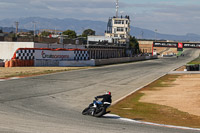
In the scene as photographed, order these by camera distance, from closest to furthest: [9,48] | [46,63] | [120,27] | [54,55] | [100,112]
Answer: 1. [100,112]
2. [46,63]
3. [54,55]
4. [9,48]
5. [120,27]

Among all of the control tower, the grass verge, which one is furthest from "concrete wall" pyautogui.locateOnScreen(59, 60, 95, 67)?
the control tower

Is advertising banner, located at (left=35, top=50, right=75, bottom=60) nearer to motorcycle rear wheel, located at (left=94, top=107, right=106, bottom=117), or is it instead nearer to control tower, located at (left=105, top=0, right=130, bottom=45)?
motorcycle rear wheel, located at (left=94, top=107, right=106, bottom=117)

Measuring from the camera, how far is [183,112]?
1454 centimetres

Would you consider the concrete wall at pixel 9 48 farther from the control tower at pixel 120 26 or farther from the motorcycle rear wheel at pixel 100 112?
the control tower at pixel 120 26

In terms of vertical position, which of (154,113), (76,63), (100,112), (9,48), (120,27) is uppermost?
(120,27)

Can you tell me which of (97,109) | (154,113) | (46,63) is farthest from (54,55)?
(97,109)

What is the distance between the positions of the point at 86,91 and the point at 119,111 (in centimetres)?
756

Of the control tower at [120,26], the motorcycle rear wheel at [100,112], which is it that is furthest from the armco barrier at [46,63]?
the control tower at [120,26]

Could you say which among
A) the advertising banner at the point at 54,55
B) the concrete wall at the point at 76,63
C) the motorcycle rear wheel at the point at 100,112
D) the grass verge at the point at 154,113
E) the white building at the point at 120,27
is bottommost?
the grass verge at the point at 154,113

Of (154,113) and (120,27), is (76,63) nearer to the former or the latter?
(154,113)

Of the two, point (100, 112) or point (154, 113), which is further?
point (154, 113)

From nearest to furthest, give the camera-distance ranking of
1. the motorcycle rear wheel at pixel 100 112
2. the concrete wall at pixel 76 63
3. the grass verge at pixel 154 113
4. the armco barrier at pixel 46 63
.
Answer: the motorcycle rear wheel at pixel 100 112 → the grass verge at pixel 154 113 → the armco barrier at pixel 46 63 → the concrete wall at pixel 76 63

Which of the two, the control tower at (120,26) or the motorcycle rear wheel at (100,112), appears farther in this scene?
the control tower at (120,26)

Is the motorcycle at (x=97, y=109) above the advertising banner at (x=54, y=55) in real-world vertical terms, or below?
below
